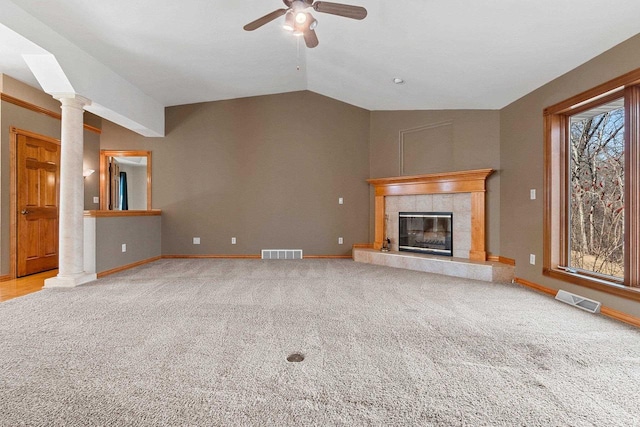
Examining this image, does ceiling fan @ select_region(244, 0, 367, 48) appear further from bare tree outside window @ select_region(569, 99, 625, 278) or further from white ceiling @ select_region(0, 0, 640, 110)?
bare tree outside window @ select_region(569, 99, 625, 278)

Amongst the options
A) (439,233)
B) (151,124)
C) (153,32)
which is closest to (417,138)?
(439,233)

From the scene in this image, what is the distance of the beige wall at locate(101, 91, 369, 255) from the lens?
5.80 m

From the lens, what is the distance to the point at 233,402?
1.47m

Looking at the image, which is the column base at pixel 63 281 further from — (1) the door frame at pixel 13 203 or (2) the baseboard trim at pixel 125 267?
(1) the door frame at pixel 13 203

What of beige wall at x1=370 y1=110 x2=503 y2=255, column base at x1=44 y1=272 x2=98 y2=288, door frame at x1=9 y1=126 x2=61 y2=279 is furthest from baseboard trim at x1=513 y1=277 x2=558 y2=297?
door frame at x1=9 y1=126 x2=61 y2=279

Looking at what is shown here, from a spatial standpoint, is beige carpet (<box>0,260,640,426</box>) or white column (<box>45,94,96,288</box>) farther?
white column (<box>45,94,96,288</box>)

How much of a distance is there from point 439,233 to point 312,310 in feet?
9.93

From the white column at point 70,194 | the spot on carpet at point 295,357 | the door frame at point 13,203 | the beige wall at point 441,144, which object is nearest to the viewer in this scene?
the spot on carpet at point 295,357

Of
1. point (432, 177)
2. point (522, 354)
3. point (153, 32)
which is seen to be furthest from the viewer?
point (432, 177)

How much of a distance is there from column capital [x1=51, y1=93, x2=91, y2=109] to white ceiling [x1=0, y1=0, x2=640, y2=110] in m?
0.57

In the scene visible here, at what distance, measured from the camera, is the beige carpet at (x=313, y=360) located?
140 centimetres

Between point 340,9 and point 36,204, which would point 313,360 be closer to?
point 340,9

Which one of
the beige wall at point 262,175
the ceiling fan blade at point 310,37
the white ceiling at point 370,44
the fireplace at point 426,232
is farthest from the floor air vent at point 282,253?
the ceiling fan blade at point 310,37

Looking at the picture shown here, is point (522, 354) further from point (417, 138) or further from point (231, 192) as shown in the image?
point (231, 192)
